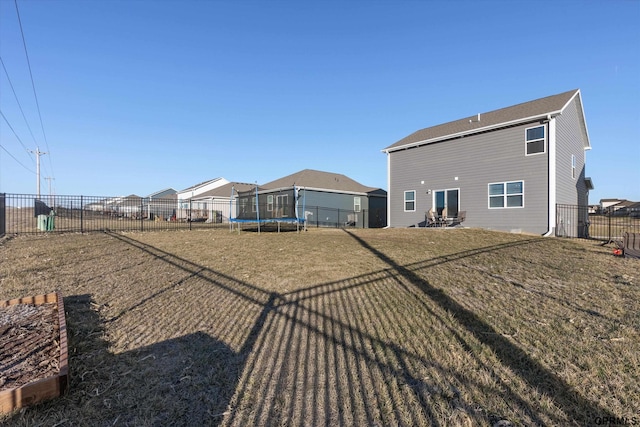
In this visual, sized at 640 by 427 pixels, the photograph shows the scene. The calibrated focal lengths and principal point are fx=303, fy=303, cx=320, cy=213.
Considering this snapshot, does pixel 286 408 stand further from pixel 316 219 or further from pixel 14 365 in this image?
pixel 316 219

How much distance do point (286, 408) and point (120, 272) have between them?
5.79 metres

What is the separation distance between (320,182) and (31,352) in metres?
21.4

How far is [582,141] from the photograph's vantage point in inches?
665

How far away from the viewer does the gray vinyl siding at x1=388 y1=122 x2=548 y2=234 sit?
12961 mm

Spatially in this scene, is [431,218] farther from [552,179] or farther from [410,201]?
[552,179]

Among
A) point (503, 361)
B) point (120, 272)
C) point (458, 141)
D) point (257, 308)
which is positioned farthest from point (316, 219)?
point (503, 361)

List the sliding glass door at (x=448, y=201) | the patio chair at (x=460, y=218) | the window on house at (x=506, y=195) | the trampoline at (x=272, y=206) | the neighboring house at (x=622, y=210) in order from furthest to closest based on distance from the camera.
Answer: the trampoline at (x=272, y=206) → the sliding glass door at (x=448, y=201) → the patio chair at (x=460, y=218) → the window on house at (x=506, y=195) → the neighboring house at (x=622, y=210)

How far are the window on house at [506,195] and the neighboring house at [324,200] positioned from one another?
1115 centimetres

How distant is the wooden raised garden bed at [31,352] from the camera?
2303 mm

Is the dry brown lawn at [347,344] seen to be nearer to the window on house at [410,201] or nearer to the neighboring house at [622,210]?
the neighboring house at [622,210]

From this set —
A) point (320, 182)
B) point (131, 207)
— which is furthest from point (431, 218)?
point (131, 207)

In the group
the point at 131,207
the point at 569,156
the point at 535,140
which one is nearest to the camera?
the point at 535,140

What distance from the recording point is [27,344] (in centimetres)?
319

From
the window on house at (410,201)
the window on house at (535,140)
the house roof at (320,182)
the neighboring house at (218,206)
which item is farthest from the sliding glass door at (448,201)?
the neighboring house at (218,206)
